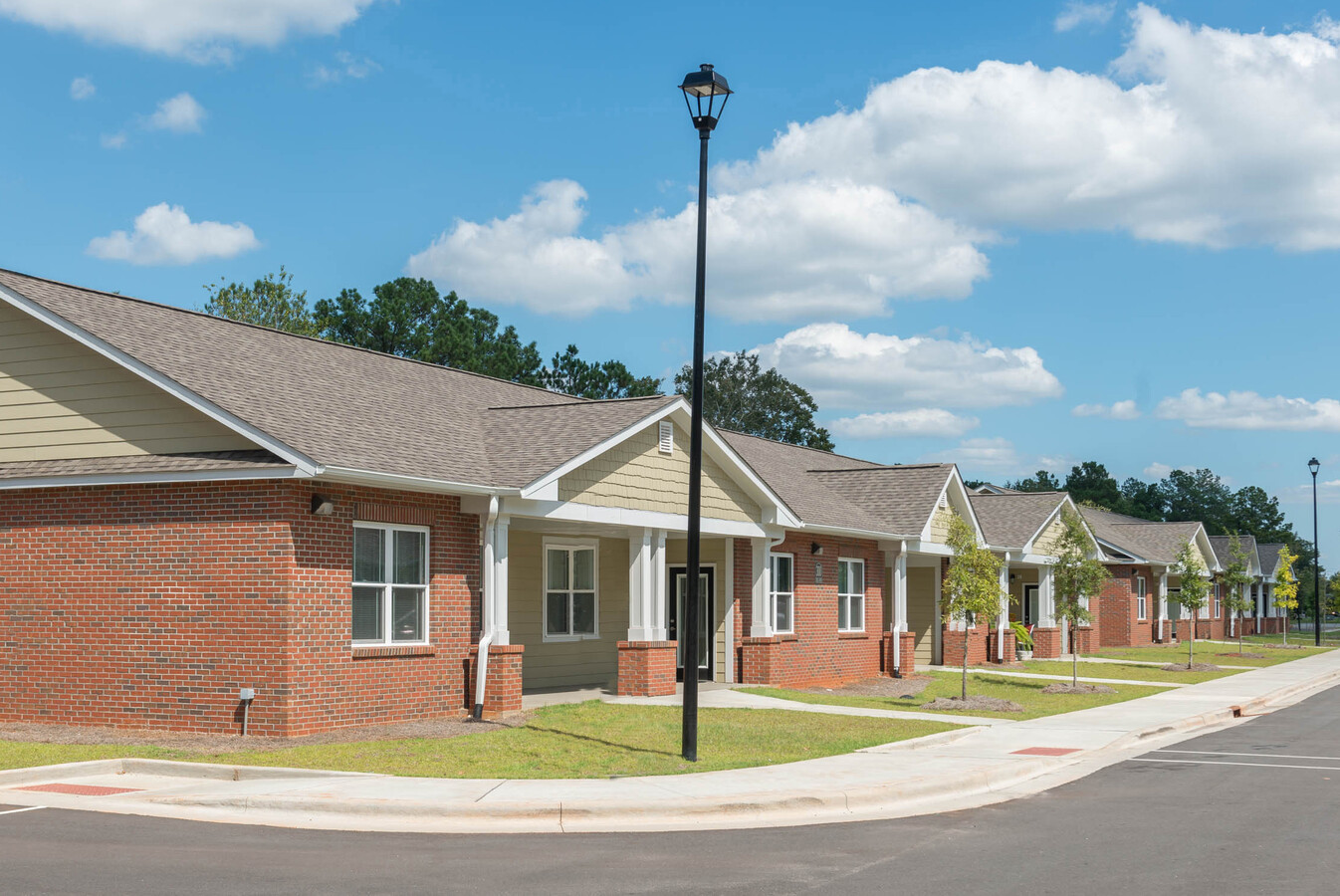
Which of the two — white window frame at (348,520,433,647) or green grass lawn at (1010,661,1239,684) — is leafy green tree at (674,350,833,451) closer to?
green grass lawn at (1010,661,1239,684)

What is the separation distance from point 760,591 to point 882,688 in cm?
423

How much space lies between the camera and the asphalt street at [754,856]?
8945mm

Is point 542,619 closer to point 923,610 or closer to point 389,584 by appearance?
point 389,584

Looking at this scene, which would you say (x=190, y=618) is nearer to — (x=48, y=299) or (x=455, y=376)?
(x=48, y=299)

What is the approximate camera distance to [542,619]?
2348cm

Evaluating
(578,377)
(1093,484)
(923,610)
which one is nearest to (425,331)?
(578,377)

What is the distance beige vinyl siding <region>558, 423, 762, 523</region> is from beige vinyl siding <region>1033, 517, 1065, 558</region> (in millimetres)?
18689

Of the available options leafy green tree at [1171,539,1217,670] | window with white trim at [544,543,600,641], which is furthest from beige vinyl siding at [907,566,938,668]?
window with white trim at [544,543,600,641]

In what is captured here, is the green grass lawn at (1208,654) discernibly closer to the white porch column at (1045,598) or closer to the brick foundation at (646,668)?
the white porch column at (1045,598)

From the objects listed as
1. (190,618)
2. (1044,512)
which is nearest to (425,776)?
(190,618)

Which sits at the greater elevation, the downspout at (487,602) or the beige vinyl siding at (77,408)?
the beige vinyl siding at (77,408)

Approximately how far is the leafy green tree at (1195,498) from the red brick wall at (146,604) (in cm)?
14725

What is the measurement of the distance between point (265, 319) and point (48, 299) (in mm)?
44129

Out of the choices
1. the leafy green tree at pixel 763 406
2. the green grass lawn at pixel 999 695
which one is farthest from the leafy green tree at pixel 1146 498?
the green grass lawn at pixel 999 695
